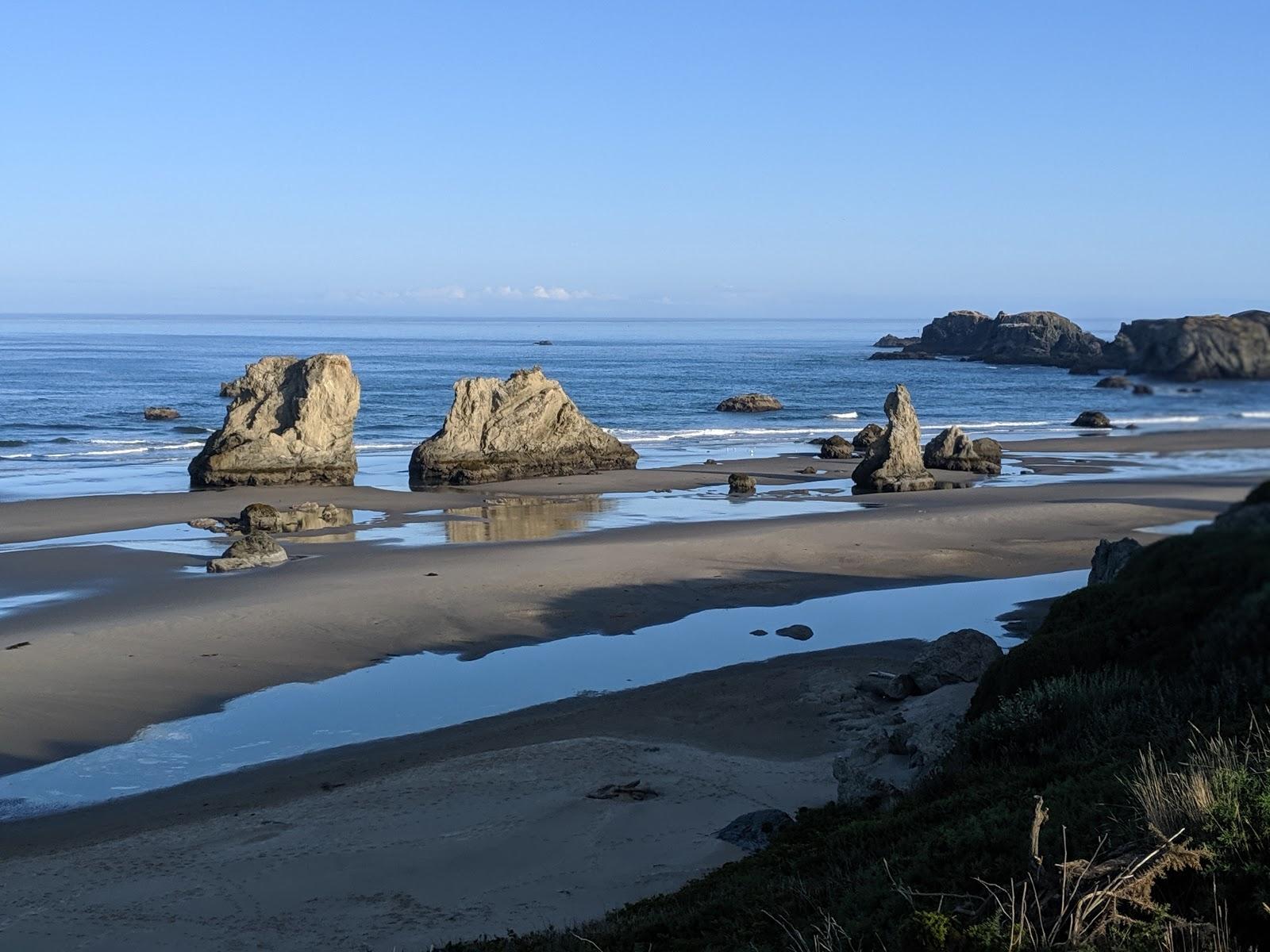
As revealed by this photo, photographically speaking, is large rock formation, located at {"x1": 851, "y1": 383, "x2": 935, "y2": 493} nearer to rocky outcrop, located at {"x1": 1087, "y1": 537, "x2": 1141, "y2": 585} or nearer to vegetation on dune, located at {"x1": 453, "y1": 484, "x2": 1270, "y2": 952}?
rocky outcrop, located at {"x1": 1087, "y1": 537, "x2": 1141, "y2": 585}

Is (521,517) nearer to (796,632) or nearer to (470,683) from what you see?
(796,632)

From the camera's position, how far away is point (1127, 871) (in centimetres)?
575

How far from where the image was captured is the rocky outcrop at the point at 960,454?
42.0 metres

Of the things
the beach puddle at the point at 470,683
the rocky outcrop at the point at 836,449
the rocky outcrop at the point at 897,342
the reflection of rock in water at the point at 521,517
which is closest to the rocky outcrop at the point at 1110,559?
the beach puddle at the point at 470,683

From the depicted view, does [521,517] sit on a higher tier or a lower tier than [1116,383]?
lower

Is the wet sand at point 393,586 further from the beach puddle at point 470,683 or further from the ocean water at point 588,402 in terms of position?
the ocean water at point 588,402

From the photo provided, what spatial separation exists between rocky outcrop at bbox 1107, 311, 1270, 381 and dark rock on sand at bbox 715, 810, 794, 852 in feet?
17.0

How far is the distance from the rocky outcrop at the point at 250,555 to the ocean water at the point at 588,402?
14.2m

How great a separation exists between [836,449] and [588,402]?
31.9 m

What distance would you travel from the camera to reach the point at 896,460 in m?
37.9

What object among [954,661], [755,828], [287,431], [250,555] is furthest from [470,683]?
[287,431]

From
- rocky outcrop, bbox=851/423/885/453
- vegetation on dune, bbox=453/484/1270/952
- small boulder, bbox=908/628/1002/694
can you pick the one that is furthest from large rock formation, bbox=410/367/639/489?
vegetation on dune, bbox=453/484/1270/952

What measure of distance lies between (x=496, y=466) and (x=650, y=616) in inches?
847

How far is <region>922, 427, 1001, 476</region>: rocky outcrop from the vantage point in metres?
42.0
